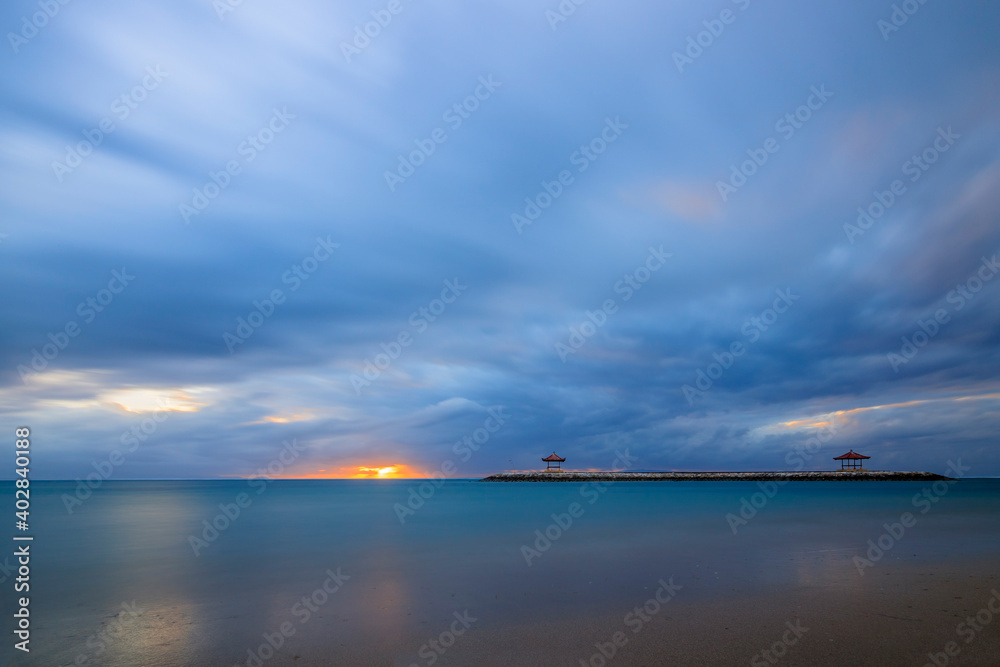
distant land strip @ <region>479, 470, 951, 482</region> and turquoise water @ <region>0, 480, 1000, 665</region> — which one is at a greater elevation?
distant land strip @ <region>479, 470, 951, 482</region>

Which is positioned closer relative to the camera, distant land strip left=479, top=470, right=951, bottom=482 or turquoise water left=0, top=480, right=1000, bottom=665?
turquoise water left=0, top=480, right=1000, bottom=665

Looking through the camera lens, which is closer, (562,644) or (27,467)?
(562,644)

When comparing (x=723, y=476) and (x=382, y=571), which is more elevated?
(x=723, y=476)

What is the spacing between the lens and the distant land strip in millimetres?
111750

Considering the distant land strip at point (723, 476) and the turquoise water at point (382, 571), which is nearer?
the turquoise water at point (382, 571)

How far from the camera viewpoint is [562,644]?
9.20 m

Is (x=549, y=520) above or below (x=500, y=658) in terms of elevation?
above

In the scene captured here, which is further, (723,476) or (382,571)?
(723,476)

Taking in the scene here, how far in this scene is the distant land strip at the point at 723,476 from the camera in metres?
112

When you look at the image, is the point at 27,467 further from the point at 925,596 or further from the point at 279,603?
the point at 925,596

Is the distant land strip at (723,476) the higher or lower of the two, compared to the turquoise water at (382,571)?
higher

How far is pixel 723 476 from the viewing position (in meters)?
124

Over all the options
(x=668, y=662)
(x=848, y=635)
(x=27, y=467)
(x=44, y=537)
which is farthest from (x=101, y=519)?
(x=848, y=635)

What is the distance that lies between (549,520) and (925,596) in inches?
883
